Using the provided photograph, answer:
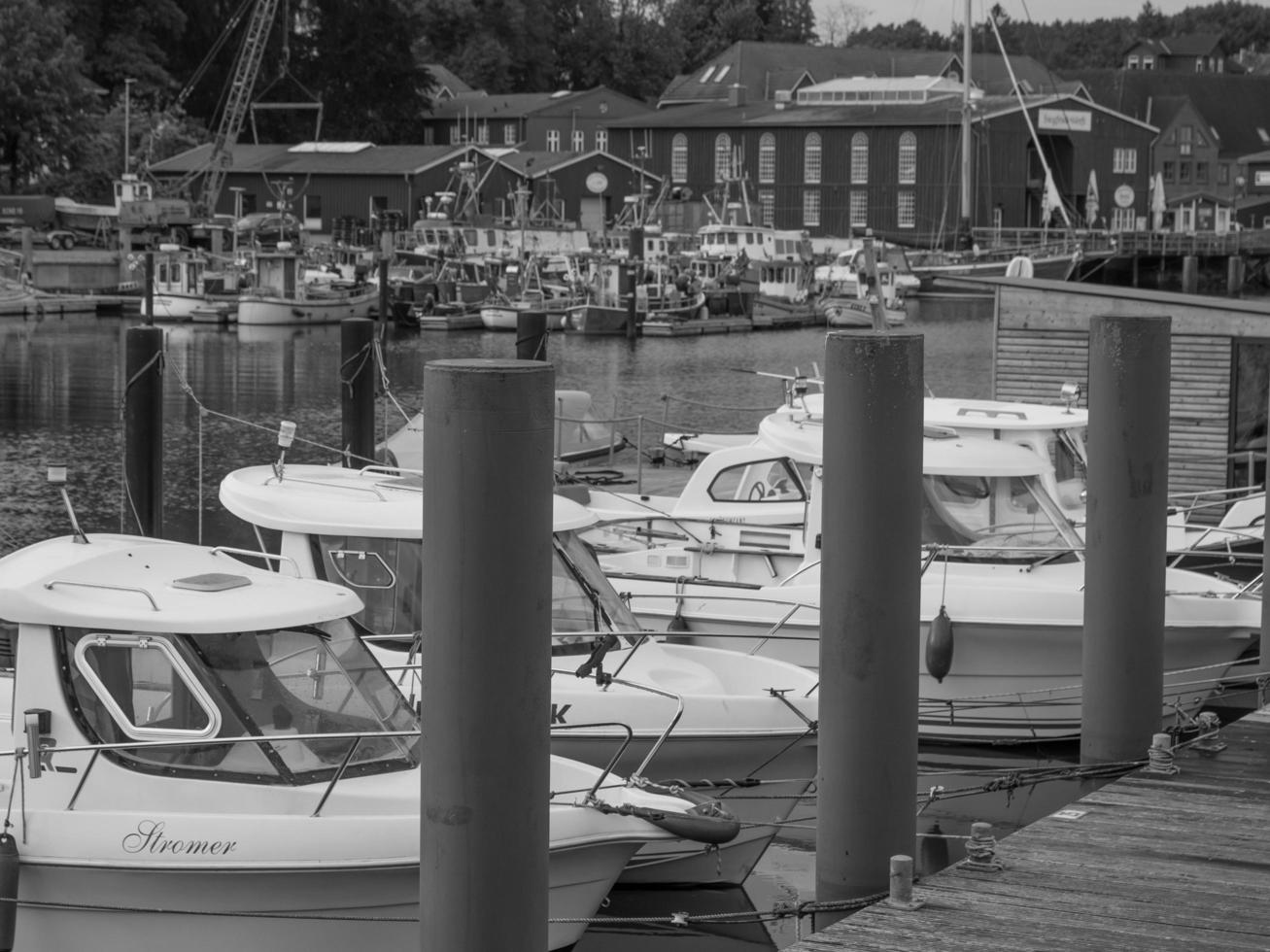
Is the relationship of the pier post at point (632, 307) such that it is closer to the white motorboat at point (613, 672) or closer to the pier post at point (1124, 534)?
the white motorboat at point (613, 672)

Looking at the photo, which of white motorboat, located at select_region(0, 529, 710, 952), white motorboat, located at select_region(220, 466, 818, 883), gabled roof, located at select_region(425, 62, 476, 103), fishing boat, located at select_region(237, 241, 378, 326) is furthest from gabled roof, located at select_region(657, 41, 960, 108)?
white motorboat, located at select_region(0, 529, 710, 952)

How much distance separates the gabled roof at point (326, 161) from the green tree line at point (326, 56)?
74.9 inches

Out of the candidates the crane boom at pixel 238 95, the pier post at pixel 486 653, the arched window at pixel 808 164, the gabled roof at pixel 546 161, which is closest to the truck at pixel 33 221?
the crane boom at pixel 238 95

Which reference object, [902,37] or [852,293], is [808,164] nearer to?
[852,293]

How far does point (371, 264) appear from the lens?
83.6m

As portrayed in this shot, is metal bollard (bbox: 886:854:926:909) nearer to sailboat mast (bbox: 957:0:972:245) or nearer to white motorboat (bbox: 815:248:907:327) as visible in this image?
white motorboat (bbox: 815:248:907:327)

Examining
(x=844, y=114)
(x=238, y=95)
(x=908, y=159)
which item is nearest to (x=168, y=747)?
(x=908, y=159)

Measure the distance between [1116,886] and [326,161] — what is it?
98661mm

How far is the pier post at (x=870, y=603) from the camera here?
8.82 meters

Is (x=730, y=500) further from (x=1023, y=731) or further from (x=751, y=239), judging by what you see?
(x=751, y=239)

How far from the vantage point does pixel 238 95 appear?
106 metres

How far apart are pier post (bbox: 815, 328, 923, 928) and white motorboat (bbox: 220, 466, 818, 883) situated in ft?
6.69

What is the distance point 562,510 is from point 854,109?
326 feet

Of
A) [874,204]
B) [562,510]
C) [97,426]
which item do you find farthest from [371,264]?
[562,510]
